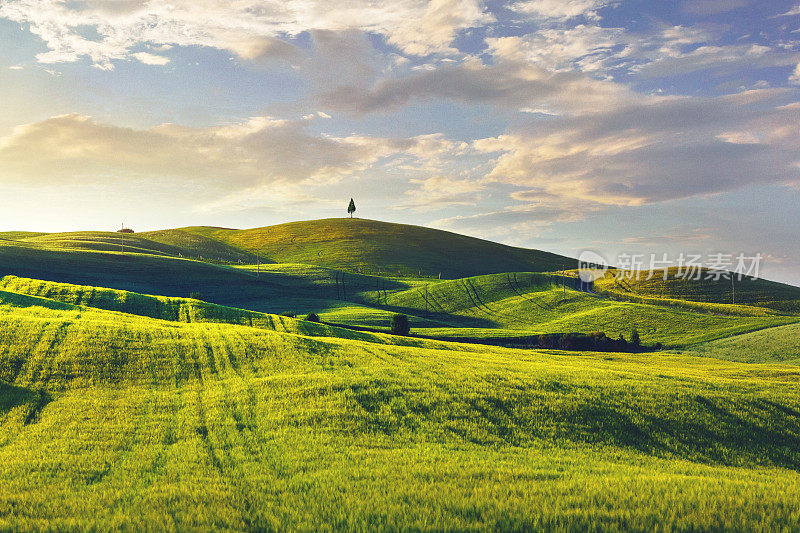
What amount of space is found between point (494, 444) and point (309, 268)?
370 feet

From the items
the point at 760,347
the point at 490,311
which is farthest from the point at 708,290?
the point at 760,347

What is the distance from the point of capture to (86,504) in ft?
26.3

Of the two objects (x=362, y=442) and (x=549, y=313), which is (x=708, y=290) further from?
(x=362, y=442)

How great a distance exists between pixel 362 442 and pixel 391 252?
6004 inches

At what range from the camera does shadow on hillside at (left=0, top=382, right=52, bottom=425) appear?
15218 millimetres

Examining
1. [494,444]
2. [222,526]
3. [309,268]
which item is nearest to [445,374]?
[494,444]

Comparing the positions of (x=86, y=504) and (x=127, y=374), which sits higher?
(x=86, y=504)

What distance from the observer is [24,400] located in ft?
54.3

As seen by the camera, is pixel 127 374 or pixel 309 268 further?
pixel 309 268

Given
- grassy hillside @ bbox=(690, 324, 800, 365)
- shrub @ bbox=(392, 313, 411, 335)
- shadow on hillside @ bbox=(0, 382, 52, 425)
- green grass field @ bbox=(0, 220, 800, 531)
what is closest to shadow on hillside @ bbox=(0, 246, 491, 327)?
shrub @ bbox=(392, 313, 411, 335)

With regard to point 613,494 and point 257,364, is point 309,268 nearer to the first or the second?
point 257,364

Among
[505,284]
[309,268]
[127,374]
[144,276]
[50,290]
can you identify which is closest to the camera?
[127,374]

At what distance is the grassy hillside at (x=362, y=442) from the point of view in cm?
744

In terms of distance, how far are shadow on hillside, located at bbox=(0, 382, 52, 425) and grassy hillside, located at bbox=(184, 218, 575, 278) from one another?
123 m
